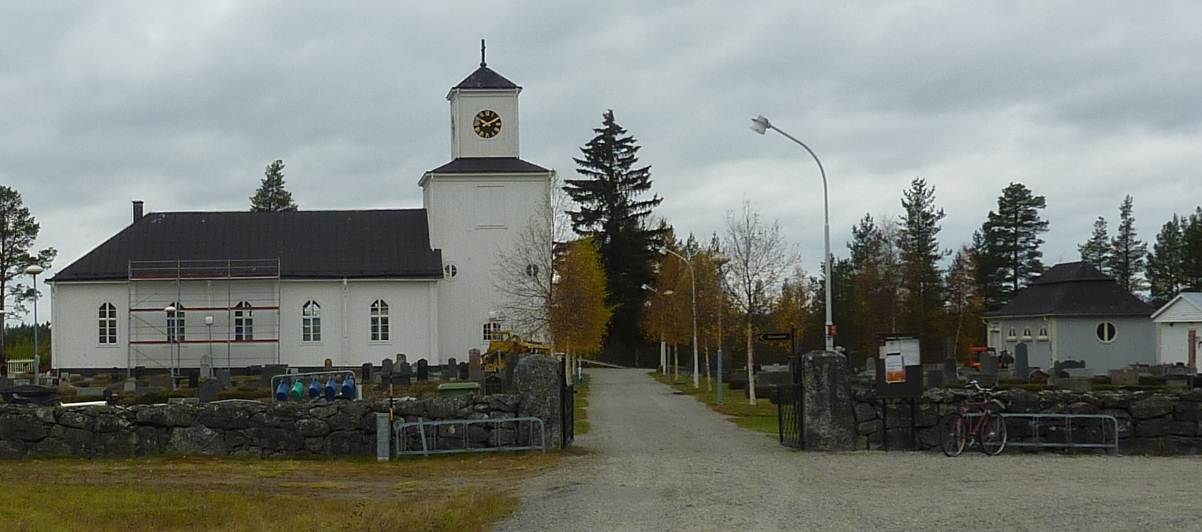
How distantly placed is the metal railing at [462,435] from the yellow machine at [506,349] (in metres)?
29.0

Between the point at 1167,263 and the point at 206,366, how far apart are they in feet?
205

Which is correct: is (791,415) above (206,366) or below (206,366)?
below

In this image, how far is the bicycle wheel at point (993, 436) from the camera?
20.1m

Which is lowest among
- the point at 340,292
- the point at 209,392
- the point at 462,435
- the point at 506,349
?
the point at 462,435

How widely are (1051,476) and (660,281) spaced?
46731mm

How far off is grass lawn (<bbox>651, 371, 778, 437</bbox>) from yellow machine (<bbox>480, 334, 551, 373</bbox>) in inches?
227

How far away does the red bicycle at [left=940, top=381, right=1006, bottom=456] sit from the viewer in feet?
65.5

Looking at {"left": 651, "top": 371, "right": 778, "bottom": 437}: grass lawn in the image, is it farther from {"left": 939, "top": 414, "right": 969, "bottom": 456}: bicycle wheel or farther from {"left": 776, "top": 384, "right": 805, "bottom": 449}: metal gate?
{"left": 939, "top": 414, "right": 969, "bottom": 456}: bicycle wheel

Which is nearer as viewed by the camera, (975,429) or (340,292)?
(975,429)

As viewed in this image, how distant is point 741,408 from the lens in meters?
34.0

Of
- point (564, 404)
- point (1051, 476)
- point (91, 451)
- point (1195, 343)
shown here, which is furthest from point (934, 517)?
point (1195, 343)

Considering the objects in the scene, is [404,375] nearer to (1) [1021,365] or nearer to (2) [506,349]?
(2) [506,349]

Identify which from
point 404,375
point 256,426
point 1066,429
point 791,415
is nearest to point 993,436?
point 1066,429

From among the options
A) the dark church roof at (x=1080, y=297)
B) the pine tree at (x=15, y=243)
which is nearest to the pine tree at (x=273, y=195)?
the pine tree at (x=15, y=243)
